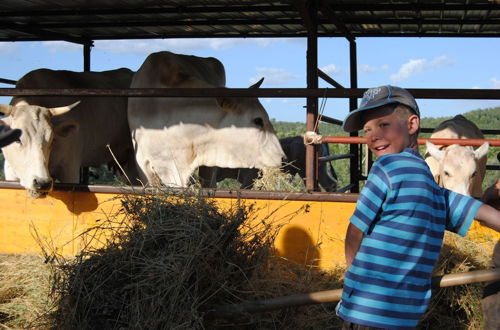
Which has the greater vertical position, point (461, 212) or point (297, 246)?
point (461, 212)

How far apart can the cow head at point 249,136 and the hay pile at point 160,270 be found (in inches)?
123

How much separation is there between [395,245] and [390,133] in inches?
20.1

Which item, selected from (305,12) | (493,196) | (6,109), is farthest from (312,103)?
(6,109)

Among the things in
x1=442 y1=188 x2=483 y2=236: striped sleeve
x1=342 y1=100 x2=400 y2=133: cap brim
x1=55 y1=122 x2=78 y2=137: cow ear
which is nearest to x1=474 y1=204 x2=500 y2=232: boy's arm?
x1=442 y1=188 x2=483 y2=236: striped sleeve

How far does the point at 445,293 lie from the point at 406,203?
6.56ft

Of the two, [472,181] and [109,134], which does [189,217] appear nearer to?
[472,181]

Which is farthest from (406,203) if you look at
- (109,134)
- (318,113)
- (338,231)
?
(109,134)

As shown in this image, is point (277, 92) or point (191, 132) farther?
point (191, 132)

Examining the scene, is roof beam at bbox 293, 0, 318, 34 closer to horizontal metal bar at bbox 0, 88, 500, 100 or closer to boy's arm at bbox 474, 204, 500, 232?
horizontal metal bar at bbox 0, 88, 500, 100

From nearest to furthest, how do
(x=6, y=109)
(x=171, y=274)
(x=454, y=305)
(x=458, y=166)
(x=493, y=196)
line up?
(x=493, y=196), (x=171, y=274), (x=454, y=305), (x=6, y=109), (x=458, y=166)

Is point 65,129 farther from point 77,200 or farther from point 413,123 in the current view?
point 413,123

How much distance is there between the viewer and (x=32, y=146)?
598 centimetres

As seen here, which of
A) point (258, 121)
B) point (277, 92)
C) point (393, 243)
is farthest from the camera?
point (258, 121)

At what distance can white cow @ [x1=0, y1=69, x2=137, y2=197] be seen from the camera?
596 centimetres
